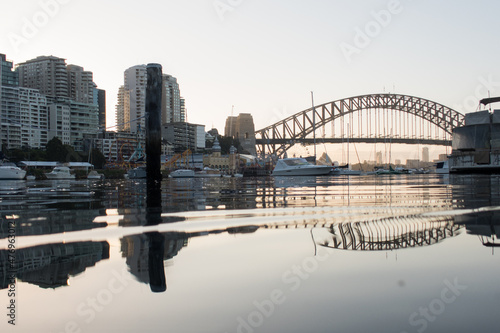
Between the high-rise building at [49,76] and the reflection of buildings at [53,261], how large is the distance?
517ft

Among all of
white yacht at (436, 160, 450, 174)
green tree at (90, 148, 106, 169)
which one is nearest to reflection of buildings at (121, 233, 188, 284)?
white yacht at (436, 160, 450, 174)

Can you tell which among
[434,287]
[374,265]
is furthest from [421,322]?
[374,265]

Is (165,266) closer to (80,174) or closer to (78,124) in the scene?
(80,174)

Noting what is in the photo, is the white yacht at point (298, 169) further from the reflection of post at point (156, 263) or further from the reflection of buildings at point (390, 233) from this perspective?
the reflection of post at point (156, 263)

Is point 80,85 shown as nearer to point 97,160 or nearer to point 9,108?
point 9,108

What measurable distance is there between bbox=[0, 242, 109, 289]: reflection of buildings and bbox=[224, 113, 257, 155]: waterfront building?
123 meters

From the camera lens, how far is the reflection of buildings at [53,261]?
236 centimetres

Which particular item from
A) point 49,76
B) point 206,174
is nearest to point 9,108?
point 49,76

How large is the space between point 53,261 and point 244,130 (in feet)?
460

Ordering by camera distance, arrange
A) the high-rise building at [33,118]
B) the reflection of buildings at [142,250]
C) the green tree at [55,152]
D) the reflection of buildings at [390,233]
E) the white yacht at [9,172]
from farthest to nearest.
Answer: the high-rise building at [33,118], the green tree at [55,152], the white yacht at [9,172], the reflection of buildings at [390,233], the reflection of buildings at [142,250]

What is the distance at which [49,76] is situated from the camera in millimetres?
148375

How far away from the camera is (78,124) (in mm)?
126188

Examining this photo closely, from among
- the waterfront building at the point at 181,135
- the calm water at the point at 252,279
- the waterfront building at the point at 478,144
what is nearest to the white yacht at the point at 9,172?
the calm water at the point at 252,279

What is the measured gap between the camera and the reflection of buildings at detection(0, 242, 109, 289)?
236 centimetres
